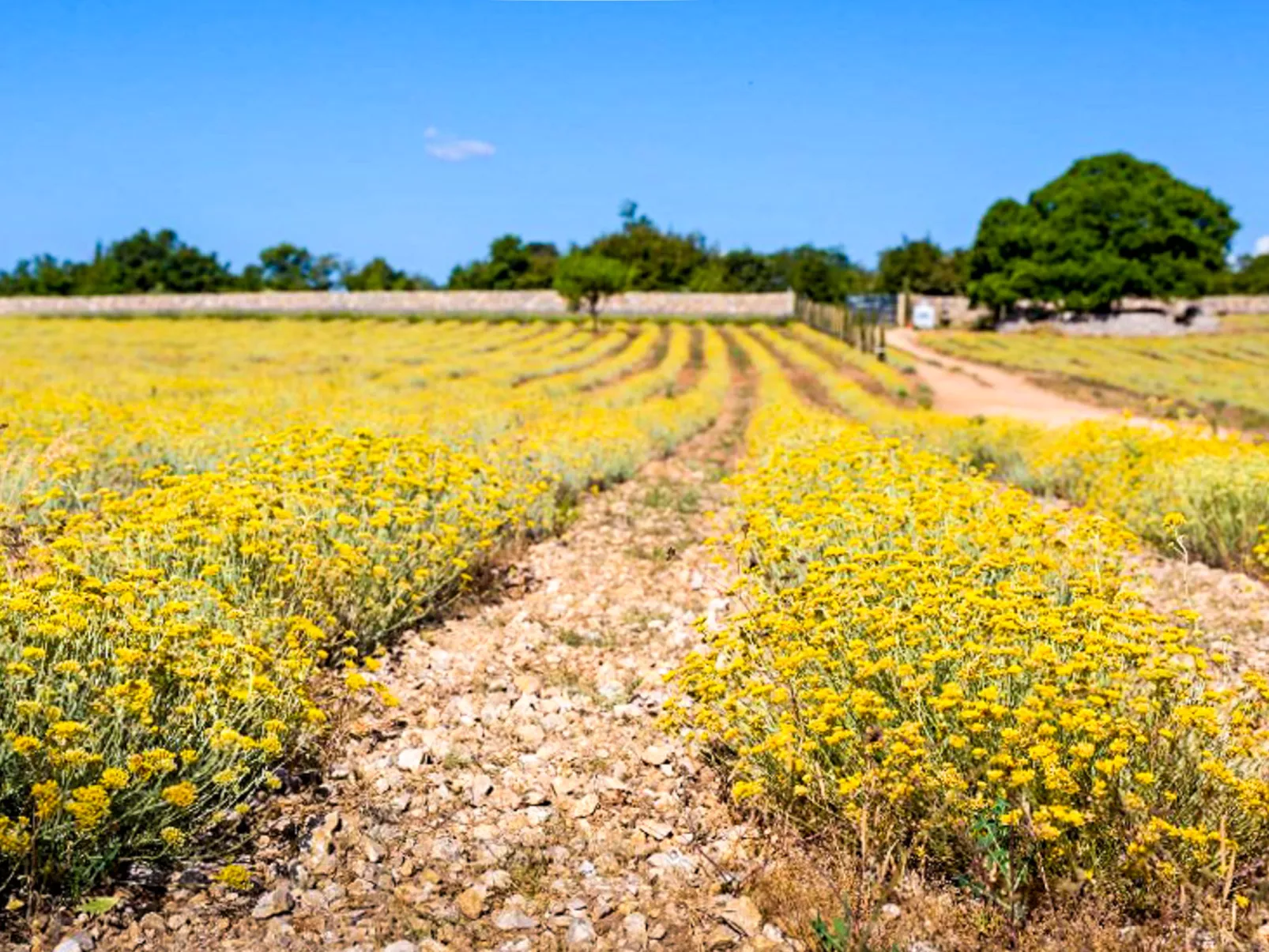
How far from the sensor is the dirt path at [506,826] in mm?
3531

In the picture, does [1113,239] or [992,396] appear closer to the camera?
[992,396]

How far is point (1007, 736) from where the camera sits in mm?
3328

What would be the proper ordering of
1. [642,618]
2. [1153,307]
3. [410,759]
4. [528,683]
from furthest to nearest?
Result: [1153,307] < [642,618] < [528,683] < [410,759]

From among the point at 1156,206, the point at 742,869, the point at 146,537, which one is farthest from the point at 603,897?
the point at 1156,206

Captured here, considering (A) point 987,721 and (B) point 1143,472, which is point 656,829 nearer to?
(A) point 987,721

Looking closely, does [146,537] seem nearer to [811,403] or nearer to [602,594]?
[602,594]

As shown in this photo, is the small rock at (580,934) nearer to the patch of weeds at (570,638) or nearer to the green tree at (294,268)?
the patch of weeds at (570,638)

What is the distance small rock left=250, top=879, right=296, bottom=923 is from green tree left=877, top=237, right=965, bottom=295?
7459cm

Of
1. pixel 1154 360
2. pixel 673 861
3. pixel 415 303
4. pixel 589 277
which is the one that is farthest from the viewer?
pixel 415 303

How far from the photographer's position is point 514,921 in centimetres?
360

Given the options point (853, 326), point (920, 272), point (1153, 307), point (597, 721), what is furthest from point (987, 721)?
point (920, 272)

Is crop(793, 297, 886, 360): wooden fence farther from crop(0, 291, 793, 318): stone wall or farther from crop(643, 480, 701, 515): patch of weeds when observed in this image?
crop(643, 480, 701, 515): patch of weeds

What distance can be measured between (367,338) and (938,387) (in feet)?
87.0

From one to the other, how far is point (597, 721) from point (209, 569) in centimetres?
207
